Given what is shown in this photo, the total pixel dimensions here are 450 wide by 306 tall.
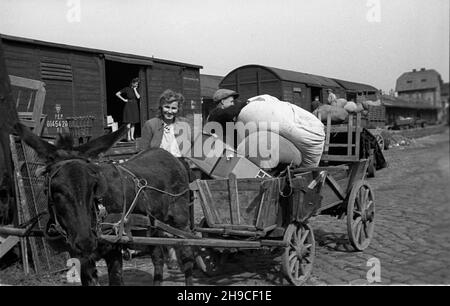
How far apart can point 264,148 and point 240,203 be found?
0.77 meters

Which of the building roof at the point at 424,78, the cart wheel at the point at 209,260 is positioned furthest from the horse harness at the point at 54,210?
the building roof at the point at 424,78

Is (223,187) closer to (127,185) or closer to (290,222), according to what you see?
(290,222)

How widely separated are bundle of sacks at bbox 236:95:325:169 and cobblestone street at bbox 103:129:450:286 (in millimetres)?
1281

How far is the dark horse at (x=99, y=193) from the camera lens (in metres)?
2.70

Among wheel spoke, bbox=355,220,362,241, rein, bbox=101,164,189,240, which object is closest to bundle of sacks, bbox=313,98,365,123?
wheel spoke, bbox=355,220,362,241

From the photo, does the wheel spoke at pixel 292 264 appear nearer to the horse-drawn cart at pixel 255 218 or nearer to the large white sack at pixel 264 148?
the horse-drawn cart at pixel 255 218

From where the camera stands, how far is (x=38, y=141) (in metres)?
2.91

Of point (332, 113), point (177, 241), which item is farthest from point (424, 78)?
point (332, 113)

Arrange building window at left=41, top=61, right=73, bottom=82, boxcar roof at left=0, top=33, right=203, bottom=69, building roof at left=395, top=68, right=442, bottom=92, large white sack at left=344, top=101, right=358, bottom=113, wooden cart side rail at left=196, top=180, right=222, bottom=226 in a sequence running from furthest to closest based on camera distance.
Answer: building window at left=41, top=61, right=73, bottom=82 < boxcar roof at left=0, top=33, right=203, bottom=69 < large white sack at left=344, top=101, right=358, bottom=113 < wooden cart side rail at left=196, top=180, right=222, bottom=226 < building roof at left=395, top=68, right=442, bottom=92

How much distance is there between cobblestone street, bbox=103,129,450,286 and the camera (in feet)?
13.8

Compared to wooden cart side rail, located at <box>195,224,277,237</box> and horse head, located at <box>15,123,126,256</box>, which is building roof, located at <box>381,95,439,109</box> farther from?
horse head, located at <box>15,123,126,256</box>

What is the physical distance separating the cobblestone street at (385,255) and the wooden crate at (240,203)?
0.72 m
